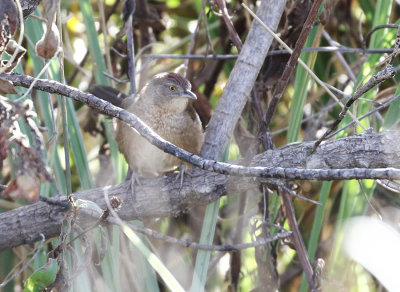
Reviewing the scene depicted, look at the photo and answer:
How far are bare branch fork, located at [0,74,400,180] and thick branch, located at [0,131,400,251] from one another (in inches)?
31.5

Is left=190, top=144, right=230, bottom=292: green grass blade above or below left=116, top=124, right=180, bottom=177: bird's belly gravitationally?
below

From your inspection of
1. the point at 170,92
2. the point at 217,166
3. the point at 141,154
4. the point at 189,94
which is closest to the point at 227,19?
the point at 189,94

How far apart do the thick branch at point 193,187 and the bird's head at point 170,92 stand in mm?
646

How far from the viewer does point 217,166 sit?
1.52 metres

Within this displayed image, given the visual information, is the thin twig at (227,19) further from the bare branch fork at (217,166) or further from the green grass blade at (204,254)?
the bare branch fork at (217,166)

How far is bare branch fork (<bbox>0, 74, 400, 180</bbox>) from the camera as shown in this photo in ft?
4.56

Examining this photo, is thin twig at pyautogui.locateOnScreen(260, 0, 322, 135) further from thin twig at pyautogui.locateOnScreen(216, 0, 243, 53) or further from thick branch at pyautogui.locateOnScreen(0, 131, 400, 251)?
thin twig at pyautogui.locateOnScreen(216, 0, 243, 53)

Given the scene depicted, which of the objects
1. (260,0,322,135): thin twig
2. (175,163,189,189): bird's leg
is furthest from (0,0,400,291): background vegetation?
(175,163,189,189): bird's leg

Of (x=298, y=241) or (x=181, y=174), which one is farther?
(x=181, y=174)

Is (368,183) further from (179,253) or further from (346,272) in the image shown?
(179,253)

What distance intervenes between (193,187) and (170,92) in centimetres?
93

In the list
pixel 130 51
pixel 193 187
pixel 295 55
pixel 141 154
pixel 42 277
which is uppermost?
pixel 130 51

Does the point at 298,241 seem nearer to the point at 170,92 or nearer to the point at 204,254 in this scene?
the point at 204,254

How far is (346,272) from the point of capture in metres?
2.67
